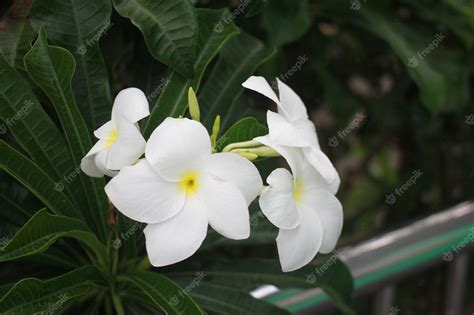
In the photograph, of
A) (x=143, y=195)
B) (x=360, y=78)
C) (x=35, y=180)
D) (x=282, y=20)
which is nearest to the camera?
(x=143, y=195)

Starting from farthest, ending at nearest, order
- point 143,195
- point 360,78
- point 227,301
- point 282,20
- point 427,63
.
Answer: point 360,78 < point 427,63 < point 282,20 < point 227,301 < point 143,195

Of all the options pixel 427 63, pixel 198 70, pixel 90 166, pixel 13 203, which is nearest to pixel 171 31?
pixel 198 70

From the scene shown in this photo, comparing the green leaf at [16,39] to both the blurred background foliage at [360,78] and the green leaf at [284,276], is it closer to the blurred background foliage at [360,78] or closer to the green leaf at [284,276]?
the blurred background foliage at [360,78]

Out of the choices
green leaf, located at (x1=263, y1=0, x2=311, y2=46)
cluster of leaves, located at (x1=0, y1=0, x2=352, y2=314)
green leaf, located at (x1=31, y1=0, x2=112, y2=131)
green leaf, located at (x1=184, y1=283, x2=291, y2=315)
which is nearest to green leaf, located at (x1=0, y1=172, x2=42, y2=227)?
cluster of leaves, located at (x1=0, y1=0, x2=352, y2=314)

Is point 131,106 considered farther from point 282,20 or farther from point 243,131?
point 282,20

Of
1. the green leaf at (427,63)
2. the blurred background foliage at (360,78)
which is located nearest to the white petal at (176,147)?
the blurred background foliage at (360,78)

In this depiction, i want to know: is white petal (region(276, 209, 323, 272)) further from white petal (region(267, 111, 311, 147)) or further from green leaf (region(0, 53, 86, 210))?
green leaf (region(0, 53, 86, 210))

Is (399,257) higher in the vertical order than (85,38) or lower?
lower
